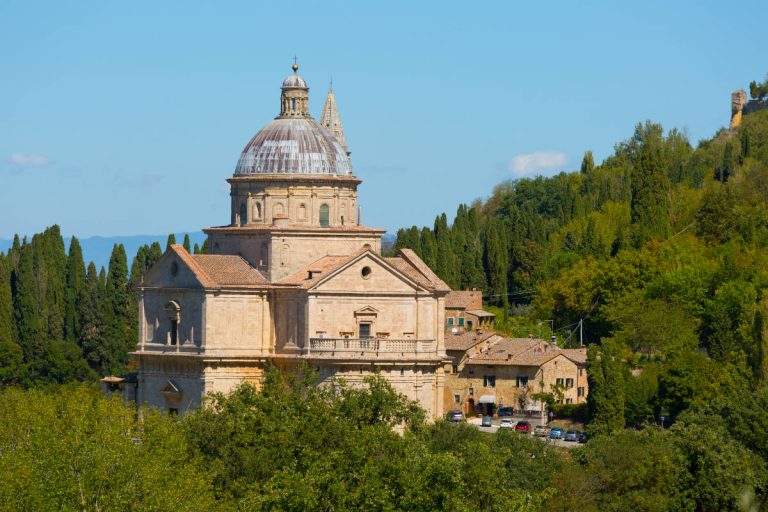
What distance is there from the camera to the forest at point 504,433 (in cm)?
5625

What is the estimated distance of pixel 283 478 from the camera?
57.1 m

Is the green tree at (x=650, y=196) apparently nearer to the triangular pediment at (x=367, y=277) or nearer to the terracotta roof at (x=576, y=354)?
the terracotta roof at (x=576, y=354)

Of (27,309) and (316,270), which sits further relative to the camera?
(27,309)

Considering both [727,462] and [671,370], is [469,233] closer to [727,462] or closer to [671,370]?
[671,370]

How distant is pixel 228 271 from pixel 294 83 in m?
8.71

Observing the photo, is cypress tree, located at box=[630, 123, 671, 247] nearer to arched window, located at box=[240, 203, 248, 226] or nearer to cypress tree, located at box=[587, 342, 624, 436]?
cypress tree, located at box=[587, 342, 624, 436]

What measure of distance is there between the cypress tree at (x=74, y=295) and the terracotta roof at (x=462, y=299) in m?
17.9

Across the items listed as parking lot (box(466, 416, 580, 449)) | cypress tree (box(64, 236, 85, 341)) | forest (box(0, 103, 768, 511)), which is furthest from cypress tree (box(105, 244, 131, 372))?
parking lot (box(466, 416, 580, 449))

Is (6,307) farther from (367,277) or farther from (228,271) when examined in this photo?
(367,277)

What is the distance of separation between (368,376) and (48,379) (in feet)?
122

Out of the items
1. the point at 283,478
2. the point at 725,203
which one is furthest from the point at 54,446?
the point at 725,203

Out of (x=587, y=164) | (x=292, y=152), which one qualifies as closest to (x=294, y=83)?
(x=292, y=152)

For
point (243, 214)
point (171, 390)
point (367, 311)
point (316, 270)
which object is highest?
point (243, 214)

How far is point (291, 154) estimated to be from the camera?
8338 cm
